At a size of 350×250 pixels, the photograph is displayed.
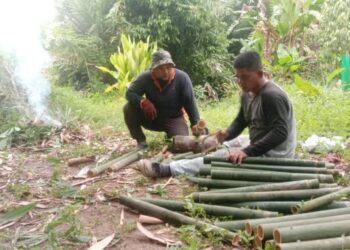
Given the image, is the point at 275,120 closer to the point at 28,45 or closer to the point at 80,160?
the point at 80,160

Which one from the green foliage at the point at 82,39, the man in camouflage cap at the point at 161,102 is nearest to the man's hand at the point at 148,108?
the man in camouflage cap at the point at 161,102

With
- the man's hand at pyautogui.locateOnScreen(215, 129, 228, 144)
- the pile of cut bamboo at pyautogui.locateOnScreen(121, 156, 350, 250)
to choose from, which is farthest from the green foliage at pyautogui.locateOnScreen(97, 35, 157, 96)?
the pile of cut bamboo at pyautogui.locateOnScreen(121, 156, 350, 250)

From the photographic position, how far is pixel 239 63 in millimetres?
3697

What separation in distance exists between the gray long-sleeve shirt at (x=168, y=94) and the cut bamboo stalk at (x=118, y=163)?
2.09 feet

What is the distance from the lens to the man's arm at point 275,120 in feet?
12.1

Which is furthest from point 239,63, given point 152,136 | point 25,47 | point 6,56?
point 25,47

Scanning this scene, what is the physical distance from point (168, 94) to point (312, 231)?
9.43 feet

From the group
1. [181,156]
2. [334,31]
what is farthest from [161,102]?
[334,31]

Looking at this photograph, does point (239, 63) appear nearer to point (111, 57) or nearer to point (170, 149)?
point (170, 149)

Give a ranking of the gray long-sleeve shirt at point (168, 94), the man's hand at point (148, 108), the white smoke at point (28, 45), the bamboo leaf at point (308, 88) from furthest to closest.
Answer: the bamboo leaf at point (308, 88) < the white smoke at point (28, 45) < the gray long-sleeve shirt at point (168, 94) < the man's hand at point (148, 108)

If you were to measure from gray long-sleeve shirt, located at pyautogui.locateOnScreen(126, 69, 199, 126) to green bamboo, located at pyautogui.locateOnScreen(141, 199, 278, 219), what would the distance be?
196 cm

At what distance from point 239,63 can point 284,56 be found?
674cm

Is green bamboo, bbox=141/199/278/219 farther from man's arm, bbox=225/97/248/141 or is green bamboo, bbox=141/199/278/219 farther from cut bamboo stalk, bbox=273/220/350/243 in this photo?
man's arm, bbox=225/97/248/141

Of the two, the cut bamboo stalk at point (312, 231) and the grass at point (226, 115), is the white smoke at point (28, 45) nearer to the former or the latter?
the grass at point (226, 115)
